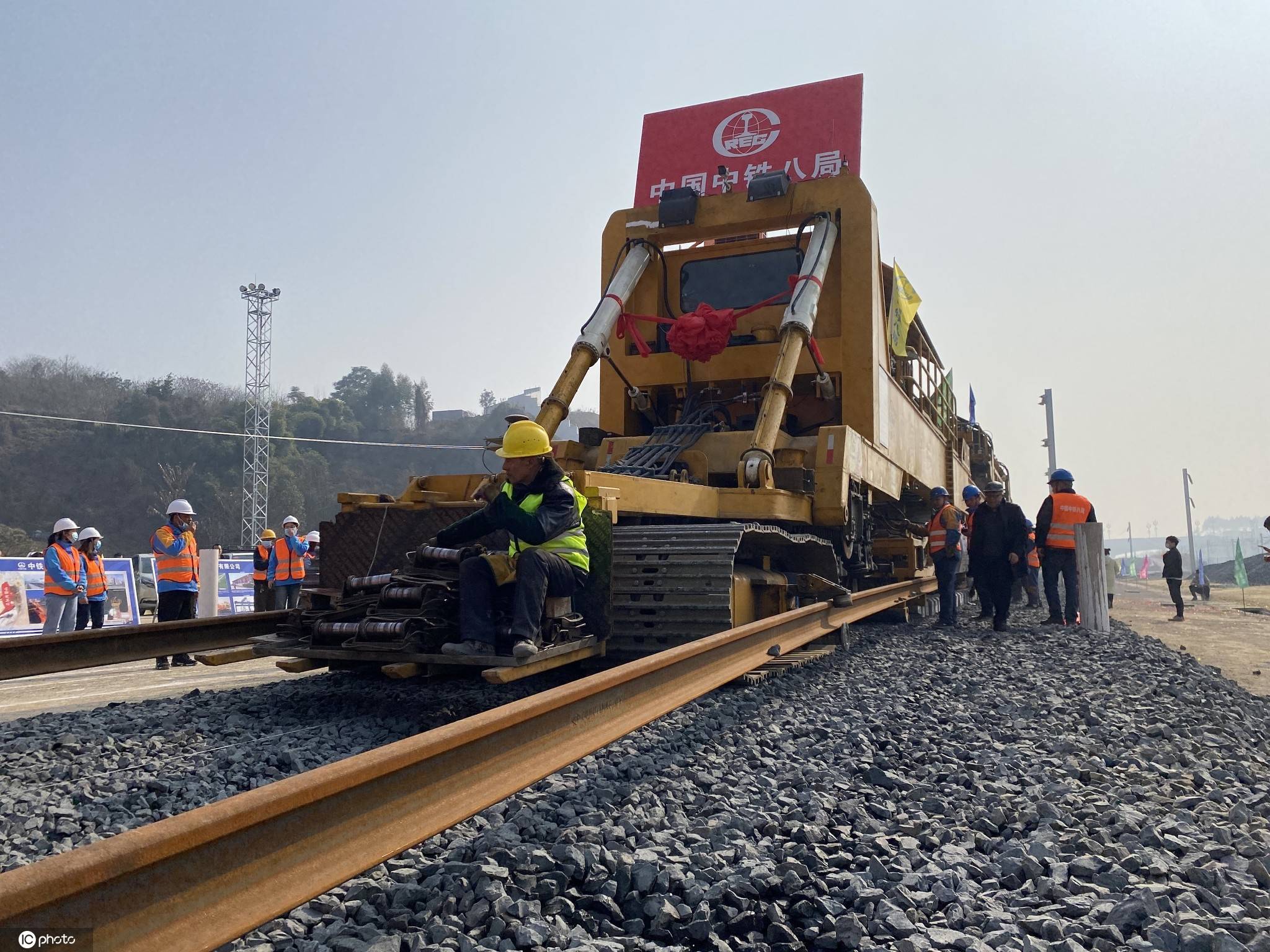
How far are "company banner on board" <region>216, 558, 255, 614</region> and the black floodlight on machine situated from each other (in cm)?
1151

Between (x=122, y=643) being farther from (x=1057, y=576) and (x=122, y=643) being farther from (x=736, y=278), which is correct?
(x=1057, y=576)

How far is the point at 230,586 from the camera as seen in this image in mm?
16484

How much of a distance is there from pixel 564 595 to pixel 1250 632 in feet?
45.0

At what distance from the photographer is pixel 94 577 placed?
33.0ft

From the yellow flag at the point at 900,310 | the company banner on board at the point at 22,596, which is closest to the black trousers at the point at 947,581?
the yellow flag at the point at 900,310

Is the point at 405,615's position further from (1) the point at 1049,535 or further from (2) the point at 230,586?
(2) the point at 230,586

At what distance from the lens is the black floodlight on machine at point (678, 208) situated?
8.39 meters

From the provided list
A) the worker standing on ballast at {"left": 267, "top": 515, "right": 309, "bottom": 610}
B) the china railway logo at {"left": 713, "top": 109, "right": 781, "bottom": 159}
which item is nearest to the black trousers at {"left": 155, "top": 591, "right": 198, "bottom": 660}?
the worker standing on ballast at {"left": 267, "top": 515, "right": 309, "bottom": 610}

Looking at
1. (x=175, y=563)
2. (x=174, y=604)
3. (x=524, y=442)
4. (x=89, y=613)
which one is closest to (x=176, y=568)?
(x=175, y=563)

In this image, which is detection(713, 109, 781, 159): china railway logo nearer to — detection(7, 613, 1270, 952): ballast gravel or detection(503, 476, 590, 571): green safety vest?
detection(503, 476, 590, 571): green safety vest

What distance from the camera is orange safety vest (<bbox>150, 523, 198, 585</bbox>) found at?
9180 mm

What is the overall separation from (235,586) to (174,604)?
7.70 metres

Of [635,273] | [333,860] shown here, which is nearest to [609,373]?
[635,273]

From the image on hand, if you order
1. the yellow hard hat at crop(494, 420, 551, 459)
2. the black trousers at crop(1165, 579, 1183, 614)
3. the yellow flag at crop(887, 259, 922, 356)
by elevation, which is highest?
the yellow flag at crop(887, 259, 922, 356)
